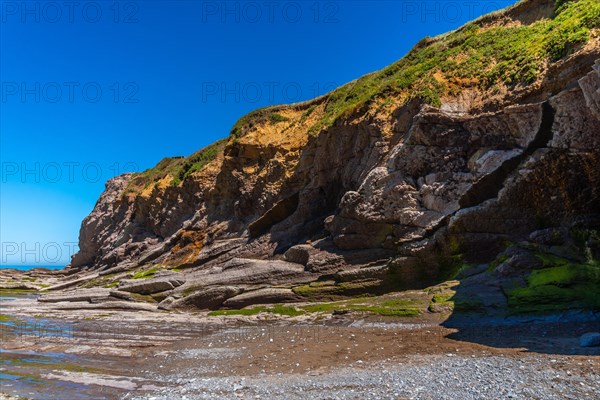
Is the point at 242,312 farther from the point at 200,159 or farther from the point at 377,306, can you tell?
the point at 200,159

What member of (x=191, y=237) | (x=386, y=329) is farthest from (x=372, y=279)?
(x=191, y=237)

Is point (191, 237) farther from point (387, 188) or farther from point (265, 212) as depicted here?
point (387, 188)

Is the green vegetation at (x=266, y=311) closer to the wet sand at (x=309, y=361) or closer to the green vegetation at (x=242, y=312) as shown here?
the green vegetation at (x=242, y=312)

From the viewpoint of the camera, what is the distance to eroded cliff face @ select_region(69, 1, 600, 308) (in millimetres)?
21141

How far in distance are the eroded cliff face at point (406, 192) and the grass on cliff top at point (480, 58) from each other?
746 millimetres

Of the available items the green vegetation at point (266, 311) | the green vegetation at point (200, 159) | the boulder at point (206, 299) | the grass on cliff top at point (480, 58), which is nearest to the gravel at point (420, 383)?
the green vegetation at point (266, 311)

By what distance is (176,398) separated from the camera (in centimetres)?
1201

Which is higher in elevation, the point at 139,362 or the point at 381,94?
the point at 381,94

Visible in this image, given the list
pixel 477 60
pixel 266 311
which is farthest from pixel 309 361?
pixel 477 60

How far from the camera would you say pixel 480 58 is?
30.7m

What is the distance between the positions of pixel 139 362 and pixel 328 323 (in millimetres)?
9654

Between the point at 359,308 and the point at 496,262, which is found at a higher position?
the point at 496,262

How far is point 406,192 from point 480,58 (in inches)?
489

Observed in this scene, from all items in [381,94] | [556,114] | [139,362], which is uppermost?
[381,94]
